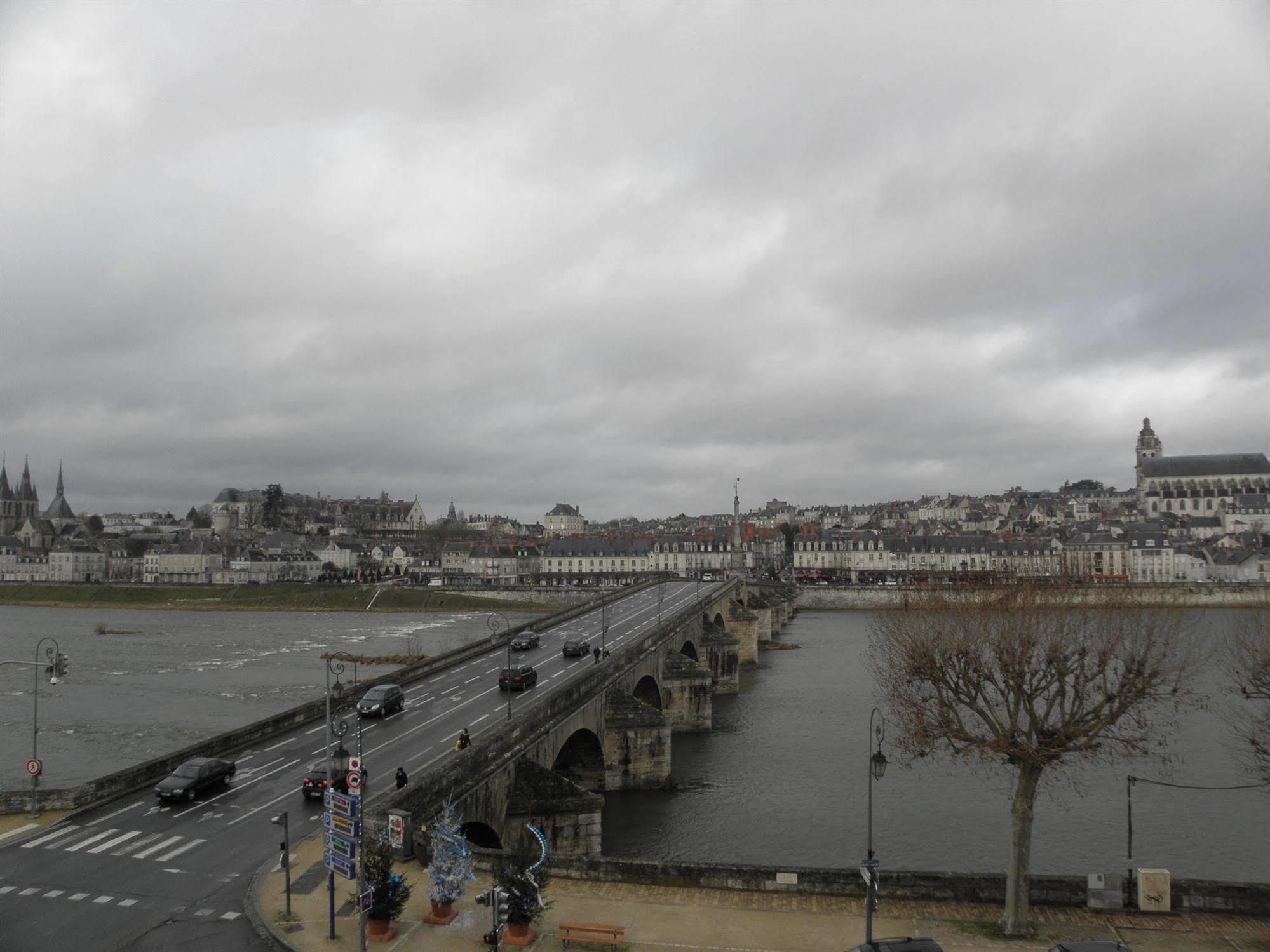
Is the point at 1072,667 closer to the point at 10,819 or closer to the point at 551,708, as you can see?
the point at 551,708

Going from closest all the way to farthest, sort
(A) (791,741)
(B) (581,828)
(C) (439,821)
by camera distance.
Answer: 1. (C) (439,821)
2. (B) (581,828)
3. (A) (791,741)

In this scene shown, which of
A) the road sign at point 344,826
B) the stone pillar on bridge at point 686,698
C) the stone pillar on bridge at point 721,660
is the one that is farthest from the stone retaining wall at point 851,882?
the stone pillar on bridge at point 721,660

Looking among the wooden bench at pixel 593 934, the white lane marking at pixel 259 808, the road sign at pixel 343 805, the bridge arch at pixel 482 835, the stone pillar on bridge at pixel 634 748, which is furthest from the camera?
the stone pillar on bridge at pixel 634 748

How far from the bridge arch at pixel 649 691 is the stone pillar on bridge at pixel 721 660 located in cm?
1157

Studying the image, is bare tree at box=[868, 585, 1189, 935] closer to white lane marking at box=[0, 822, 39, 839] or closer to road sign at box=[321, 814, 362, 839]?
road sign at box=[321, 814, 362, 839]

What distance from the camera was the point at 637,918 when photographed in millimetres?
13695

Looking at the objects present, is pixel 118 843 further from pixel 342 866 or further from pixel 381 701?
pixel 381 701

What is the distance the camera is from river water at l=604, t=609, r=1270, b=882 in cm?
2427

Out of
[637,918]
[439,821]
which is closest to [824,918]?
[637,918]

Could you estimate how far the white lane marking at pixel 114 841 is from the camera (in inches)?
660

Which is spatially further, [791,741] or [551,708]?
[791,741]

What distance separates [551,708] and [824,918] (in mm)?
12727

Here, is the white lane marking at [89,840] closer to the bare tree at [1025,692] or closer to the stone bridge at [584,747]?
the stone bridge at [584,747]

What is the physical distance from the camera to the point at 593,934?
12.5m
